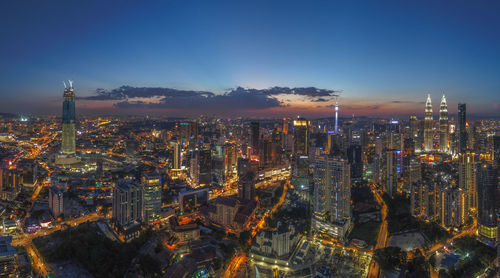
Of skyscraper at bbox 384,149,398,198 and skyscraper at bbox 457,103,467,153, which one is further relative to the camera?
skyscraper at bbox 457,103,467,153

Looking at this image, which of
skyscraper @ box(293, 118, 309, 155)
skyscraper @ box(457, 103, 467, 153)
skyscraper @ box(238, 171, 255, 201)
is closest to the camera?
skyscraper @ box(238, 171, 255, 201)

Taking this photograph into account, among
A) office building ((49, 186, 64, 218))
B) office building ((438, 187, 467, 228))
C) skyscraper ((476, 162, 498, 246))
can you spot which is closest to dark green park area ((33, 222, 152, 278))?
office building ((49, 186, 64, 218))

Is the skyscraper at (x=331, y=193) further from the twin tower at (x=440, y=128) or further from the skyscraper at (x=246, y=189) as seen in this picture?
the twin tower at (x=440, y=128)

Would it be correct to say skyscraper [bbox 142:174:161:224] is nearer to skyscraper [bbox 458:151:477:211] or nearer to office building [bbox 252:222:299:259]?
office building [bbox 252:222:299:259]

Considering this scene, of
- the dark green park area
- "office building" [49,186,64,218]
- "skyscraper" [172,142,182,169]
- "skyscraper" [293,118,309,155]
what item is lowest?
the dark green park area

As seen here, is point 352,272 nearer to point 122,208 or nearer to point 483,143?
point 122,208

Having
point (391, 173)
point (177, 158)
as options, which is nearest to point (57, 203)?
point (177, 158)

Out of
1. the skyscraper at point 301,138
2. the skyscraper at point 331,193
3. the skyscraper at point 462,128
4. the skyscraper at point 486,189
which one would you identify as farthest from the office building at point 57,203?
the skyscraper at point 462,128

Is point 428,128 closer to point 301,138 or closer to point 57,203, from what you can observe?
point 301,138
